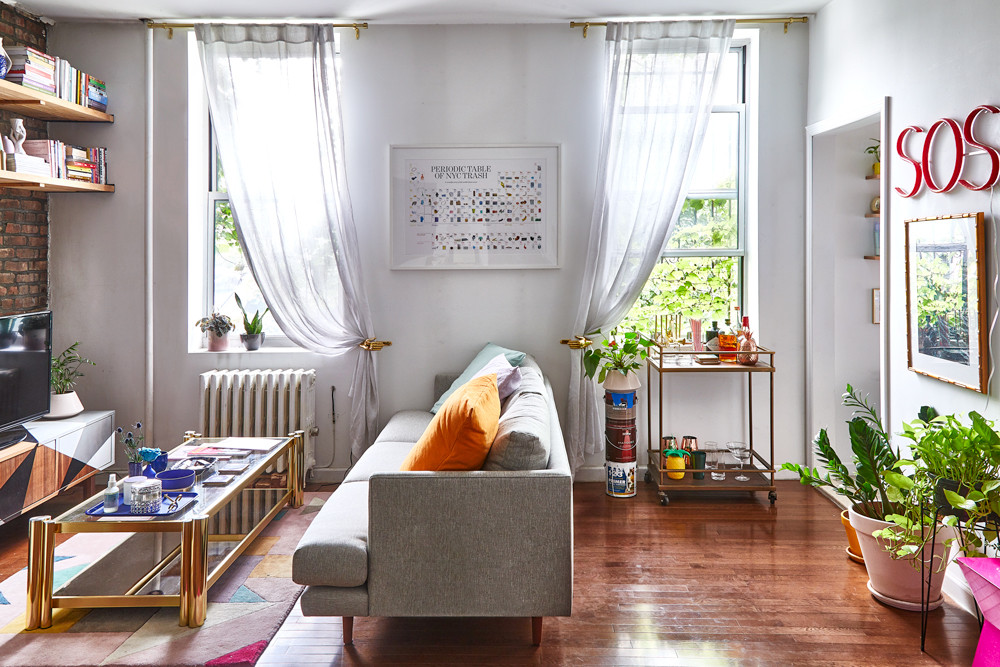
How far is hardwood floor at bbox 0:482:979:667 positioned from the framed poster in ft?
5.87

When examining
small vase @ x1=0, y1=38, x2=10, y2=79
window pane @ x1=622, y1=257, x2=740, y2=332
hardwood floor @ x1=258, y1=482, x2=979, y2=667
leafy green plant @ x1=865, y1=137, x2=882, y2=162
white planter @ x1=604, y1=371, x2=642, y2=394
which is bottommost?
hardwood floor @ x1=258, y1=482, x2=979, y2=667

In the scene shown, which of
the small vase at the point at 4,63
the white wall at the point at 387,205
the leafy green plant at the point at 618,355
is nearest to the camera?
the small vase at the point at 4,63

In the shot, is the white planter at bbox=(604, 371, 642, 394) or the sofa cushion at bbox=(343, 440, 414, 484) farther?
the white planter at bbox=(604, 371, 642, 394)

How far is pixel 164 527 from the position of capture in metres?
2.48

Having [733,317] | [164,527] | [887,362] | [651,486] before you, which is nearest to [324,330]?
[164,527]

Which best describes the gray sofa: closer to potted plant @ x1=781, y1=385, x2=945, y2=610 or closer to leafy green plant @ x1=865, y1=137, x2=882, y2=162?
potted plant @ x1=781, y1=385, x2=945, y2=610

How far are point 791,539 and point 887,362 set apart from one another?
94cm

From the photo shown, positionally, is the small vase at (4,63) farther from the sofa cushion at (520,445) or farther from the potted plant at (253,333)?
the sofa cushion at (520,445)

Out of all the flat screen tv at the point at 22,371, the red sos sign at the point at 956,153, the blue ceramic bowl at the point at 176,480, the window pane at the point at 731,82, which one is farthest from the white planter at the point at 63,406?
A: the red sos sign at the point at 956,153

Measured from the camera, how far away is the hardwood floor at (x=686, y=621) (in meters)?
2.36

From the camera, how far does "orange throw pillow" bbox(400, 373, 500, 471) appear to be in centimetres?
235

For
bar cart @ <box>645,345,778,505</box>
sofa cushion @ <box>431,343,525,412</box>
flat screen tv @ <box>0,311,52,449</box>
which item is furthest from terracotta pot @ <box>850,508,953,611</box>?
flat screen tv @ <box>0,311,52,449</box>

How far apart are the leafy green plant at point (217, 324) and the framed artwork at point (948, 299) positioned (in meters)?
3.61

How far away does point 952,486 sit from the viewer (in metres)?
2.27
